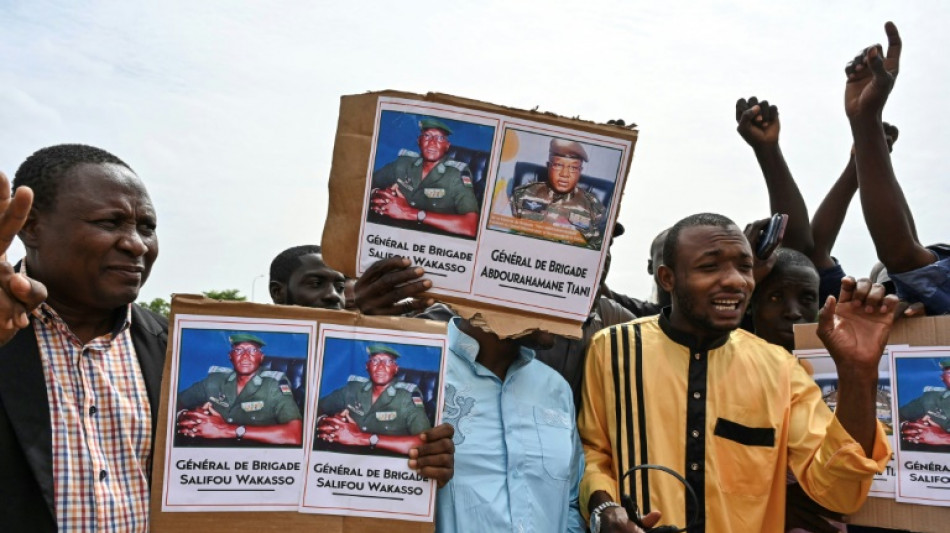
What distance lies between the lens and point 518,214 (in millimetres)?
2896

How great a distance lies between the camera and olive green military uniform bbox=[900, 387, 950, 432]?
128 inches

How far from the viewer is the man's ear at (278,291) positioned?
5812 millimetres

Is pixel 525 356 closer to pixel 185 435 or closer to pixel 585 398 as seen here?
pixel 585 398

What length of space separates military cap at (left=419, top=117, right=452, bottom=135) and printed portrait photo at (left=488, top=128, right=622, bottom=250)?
0.20 metres

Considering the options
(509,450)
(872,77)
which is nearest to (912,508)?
(509,450)

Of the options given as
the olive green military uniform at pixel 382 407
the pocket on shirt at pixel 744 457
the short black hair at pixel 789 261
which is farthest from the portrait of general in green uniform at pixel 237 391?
the short black hair at pixel 789 261

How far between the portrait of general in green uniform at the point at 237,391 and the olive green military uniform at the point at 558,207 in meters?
0.86

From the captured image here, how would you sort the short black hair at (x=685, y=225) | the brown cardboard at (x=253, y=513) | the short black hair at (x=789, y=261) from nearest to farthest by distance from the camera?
the brown cardboard at (x=253, y=513) < the short black hair at (x=685, y=225) < the short black hair at (x=789, y=261)

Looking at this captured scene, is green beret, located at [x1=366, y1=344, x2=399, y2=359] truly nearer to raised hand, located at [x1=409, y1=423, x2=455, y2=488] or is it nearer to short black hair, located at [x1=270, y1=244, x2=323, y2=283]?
raised hand, located at [x1=409, y1=423, x2=455, y2=488]

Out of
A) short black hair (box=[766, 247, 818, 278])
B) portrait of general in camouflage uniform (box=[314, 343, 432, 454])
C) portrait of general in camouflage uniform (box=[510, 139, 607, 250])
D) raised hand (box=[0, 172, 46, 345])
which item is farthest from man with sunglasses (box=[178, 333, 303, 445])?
short black hair (box=[766, 247, 818, 278])

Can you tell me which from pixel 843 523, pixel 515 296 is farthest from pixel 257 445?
pixel 843 523

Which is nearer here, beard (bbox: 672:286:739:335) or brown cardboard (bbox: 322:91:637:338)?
brown cardboard (bbox: 322:91:637:338)

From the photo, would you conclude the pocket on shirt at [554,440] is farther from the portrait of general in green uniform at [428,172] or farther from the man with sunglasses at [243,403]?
the man with sunglasses at [243,403]

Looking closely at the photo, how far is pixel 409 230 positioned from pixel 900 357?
1.99m
